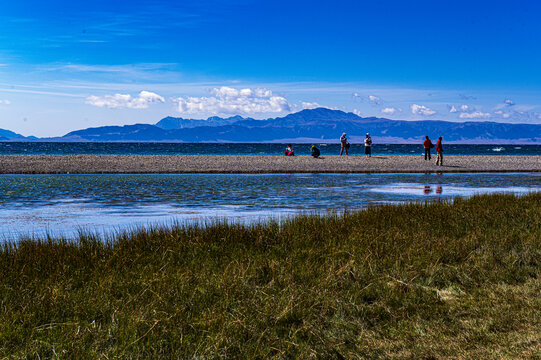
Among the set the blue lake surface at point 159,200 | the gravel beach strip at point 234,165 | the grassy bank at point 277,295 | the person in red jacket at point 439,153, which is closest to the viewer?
the grassy bank at point 277,295

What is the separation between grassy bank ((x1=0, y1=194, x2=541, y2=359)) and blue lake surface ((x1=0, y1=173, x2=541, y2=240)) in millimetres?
2646

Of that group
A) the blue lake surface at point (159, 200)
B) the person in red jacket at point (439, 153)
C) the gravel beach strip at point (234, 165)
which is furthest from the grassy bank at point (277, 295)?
the person in red jacket at point (439, 153)

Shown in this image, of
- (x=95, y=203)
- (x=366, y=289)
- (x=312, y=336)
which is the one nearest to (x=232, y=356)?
(x=312, y=336)

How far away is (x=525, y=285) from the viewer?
806cm

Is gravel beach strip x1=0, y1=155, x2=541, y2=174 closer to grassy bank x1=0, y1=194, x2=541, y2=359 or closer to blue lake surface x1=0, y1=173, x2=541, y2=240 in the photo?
blue lake surface x1=0, y1=173, x2=541, y2=240

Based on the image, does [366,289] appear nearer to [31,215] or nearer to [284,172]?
[31,215]

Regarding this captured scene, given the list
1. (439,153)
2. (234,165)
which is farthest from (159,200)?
(439,153)

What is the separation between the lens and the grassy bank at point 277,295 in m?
5.72

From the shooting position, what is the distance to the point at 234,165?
4175 cm

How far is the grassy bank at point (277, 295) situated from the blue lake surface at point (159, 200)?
8.68 ft

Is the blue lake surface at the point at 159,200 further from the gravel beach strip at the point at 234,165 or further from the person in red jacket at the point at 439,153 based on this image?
the person in red jacket at the point at 439,153

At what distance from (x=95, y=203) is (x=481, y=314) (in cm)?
1544

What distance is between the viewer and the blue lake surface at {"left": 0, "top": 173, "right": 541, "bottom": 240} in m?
14.4

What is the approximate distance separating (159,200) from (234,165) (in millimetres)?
21712
